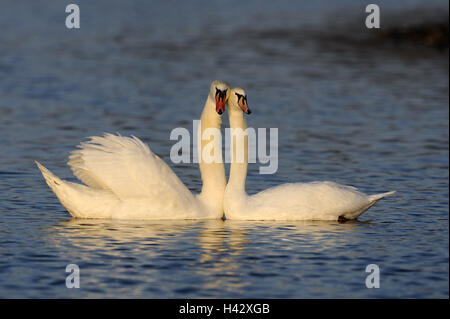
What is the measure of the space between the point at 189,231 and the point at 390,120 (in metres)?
10.7

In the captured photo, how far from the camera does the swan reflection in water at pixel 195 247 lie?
36.2 ft

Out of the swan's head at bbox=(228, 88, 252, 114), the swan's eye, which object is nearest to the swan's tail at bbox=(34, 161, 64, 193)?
the swan's eye

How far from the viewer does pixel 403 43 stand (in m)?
35.2

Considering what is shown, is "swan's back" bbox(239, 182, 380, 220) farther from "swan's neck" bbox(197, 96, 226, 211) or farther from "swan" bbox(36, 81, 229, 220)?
"swan" bbox(36, 81, 229, 220)

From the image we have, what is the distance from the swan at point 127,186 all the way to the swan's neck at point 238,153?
1.32 feet

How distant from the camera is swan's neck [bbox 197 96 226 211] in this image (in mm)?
14156

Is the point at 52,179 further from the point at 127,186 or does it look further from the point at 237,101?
the point at 237,101

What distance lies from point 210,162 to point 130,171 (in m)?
1.40

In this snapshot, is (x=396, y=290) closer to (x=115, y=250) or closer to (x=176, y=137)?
(x=115, y=250)

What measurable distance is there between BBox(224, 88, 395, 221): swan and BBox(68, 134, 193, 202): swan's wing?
2.52 ft

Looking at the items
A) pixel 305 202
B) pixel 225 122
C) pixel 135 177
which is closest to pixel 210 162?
pixel 135 177

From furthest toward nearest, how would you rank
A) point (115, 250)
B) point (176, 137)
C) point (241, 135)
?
1. point (176, 137)
2. point (241, 135)
3. point (115, 250)
